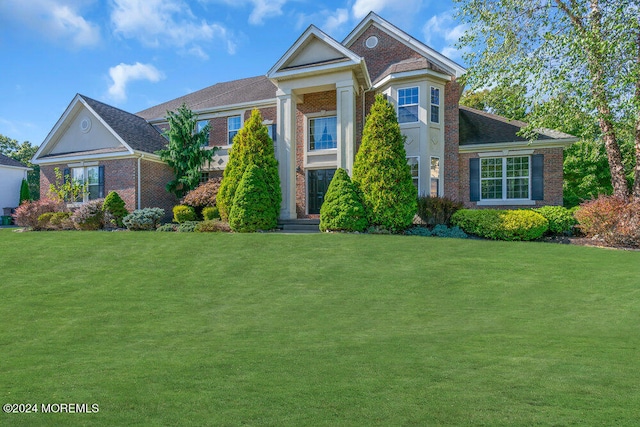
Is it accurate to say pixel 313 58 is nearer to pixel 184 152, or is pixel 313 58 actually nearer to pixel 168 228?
pixel 184 152

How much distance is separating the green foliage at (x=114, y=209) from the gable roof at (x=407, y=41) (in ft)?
45.1

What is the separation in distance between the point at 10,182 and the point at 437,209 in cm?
3202

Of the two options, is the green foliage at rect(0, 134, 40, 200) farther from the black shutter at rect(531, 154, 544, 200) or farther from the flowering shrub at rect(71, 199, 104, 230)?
the black shutter at rect(531, 154, 544, 200)

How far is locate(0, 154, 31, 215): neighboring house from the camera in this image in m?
27.6

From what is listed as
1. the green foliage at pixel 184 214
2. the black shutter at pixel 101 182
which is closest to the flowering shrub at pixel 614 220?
the green foliage at pixel 184 214

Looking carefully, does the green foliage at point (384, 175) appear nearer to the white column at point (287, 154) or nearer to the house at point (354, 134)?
the house at point (354, 134)

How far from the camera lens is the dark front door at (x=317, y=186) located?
710 inches

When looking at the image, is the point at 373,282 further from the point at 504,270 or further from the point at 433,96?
the point at 433,96

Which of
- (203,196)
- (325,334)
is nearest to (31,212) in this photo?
(203,196)

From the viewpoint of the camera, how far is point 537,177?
16.3m

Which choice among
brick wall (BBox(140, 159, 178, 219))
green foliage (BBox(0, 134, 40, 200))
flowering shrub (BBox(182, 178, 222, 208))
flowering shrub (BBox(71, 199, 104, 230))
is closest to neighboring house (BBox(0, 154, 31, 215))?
brick wall (BBox(140, 159, 178, 219))

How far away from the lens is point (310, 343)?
4602mm

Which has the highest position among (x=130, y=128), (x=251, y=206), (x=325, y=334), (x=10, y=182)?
(x=130, y=128)

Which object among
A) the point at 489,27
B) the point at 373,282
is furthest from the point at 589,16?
the point at 373,282
